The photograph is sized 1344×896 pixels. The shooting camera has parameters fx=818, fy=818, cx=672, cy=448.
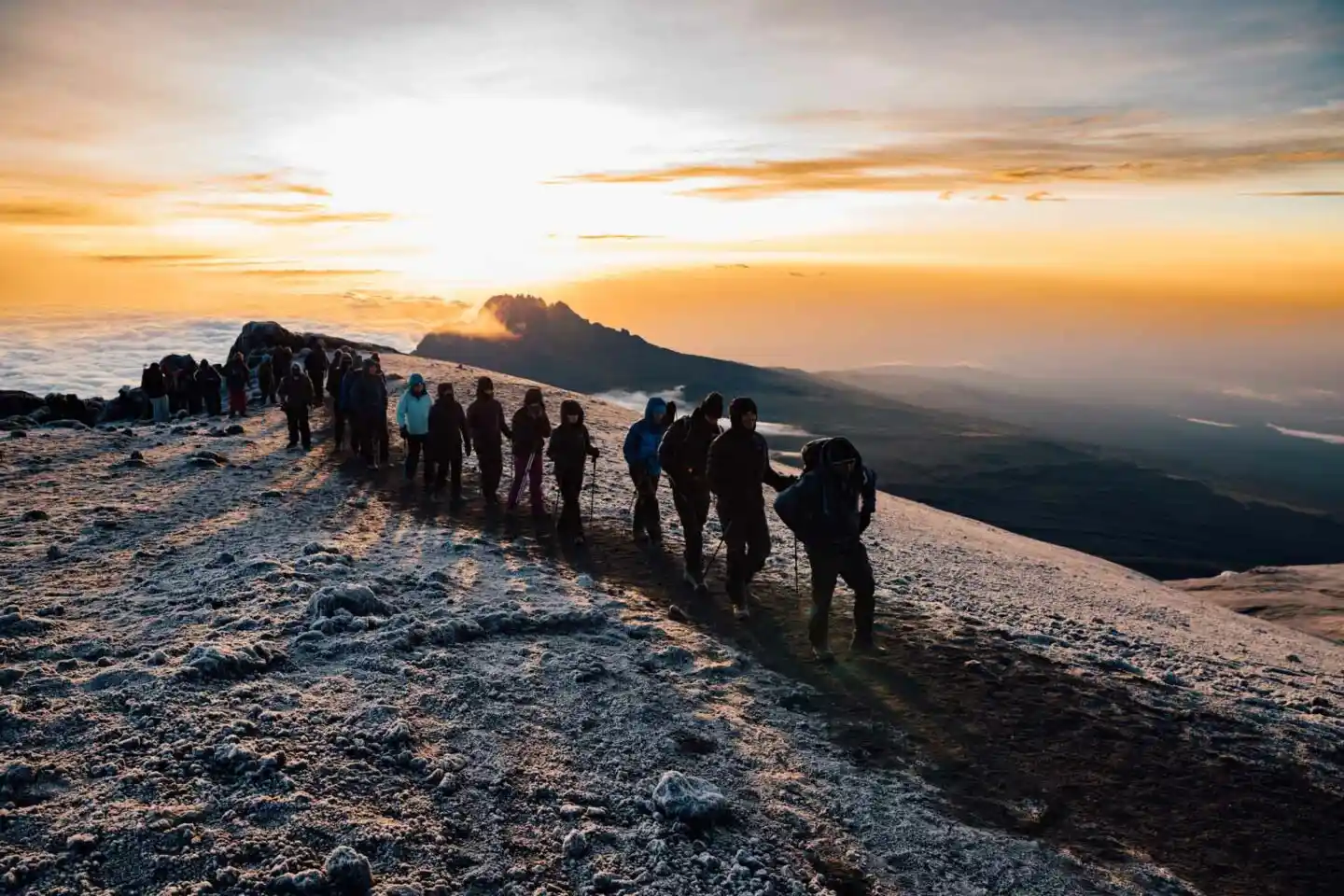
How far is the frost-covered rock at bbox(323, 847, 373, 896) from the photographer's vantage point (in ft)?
16.0

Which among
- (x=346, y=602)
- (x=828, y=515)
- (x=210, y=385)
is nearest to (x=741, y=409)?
(x=828, y=515)

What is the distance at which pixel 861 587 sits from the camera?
9.43 metres

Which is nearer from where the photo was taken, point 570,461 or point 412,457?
point 570,461

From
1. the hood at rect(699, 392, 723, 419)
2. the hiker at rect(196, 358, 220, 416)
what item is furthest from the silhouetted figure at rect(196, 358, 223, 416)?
the hood at rect(699, 392, 723, 419)

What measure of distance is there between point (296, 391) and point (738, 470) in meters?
16.3

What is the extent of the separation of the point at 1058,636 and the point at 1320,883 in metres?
5.53

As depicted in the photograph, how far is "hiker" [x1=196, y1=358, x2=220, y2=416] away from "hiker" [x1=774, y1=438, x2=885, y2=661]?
92.9 ft

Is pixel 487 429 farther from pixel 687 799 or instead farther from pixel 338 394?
pixel 687 799

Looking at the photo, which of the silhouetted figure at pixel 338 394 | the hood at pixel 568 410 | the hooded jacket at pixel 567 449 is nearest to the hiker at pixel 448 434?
the hooded jacket at pixel 567 449

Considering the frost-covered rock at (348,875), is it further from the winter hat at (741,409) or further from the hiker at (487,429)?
the hiker at (487,429)

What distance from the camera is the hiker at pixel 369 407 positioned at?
20.0 metres

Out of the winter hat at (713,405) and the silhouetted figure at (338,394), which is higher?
the winter hat at (713,405)

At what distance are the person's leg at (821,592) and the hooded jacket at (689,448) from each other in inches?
115

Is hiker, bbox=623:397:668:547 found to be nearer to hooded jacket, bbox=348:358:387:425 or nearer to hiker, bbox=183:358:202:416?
hooded jacket, bbox=348:358:387:425
